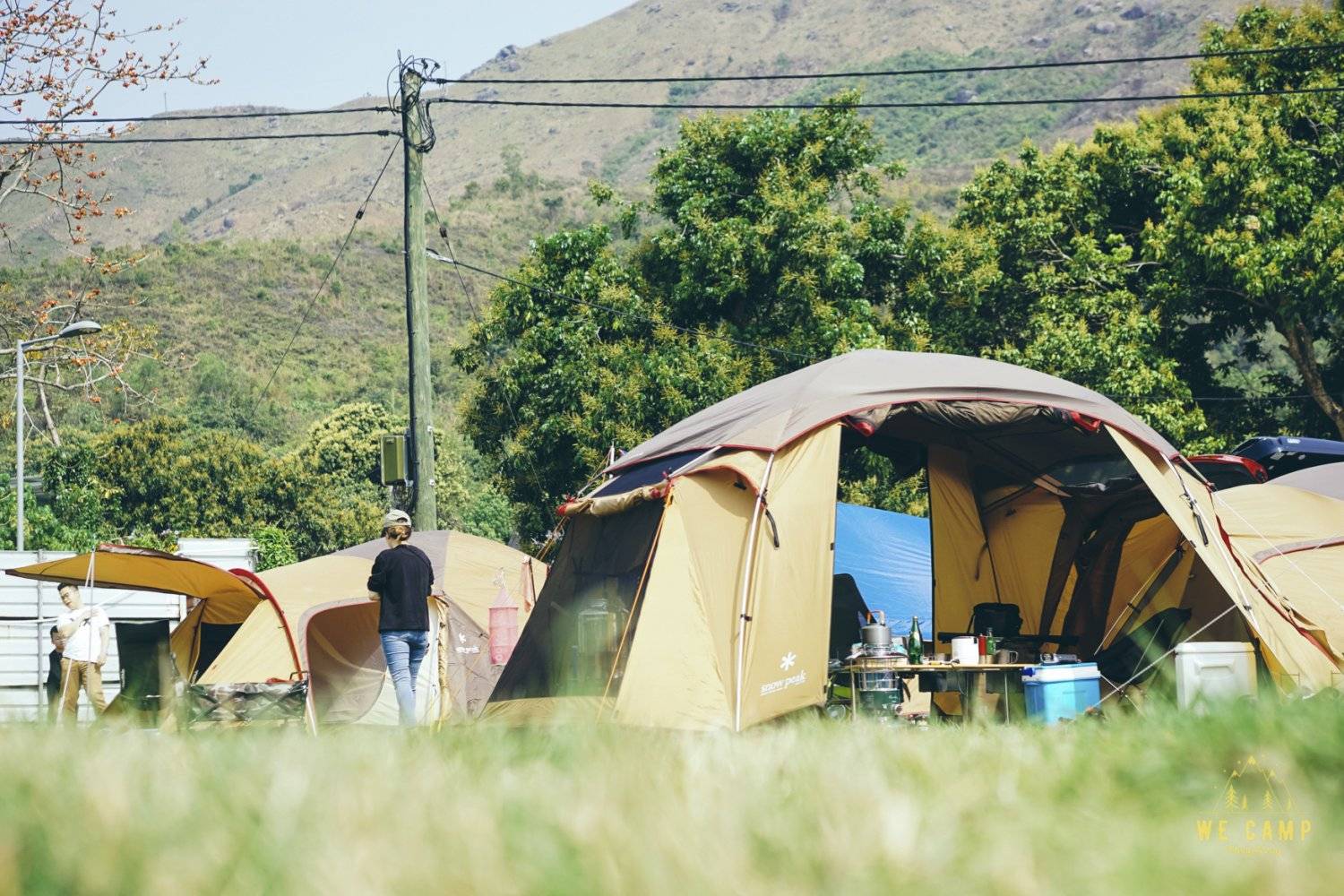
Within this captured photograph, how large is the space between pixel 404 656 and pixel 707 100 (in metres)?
157

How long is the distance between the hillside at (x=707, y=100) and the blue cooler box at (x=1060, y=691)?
95.8 m

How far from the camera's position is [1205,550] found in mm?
8695

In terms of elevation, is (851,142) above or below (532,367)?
above

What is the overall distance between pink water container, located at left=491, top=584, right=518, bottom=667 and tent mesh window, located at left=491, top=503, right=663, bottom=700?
2.98 meters

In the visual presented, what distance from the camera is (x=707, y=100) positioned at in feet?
527

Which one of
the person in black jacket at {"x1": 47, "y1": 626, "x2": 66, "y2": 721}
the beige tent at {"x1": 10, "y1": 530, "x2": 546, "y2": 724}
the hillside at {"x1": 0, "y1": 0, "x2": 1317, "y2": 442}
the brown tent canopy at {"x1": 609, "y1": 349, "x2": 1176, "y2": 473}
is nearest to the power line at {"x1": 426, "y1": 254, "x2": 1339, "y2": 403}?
the hillside at {"x1": 0, "y1": 0, "x2": 1317, "y2": 442}

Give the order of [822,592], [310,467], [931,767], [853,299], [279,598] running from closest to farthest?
[931,767]
[822,592]
[279,598]
[853,299]
[310,467]

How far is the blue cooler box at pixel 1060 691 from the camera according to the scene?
802 cm

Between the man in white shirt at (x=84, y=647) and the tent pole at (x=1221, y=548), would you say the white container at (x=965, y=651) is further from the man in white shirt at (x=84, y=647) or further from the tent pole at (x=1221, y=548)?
the man in white shirt at (x=84, y=647)

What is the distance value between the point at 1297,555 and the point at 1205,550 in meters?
2.96

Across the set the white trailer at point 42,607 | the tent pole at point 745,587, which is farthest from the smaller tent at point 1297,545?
the white trailer at point 42,607

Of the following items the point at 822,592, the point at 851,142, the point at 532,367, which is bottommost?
the point at 822,592

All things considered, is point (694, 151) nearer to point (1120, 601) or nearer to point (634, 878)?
point (1120, 601)

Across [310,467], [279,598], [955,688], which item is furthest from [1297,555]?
[310,467]
